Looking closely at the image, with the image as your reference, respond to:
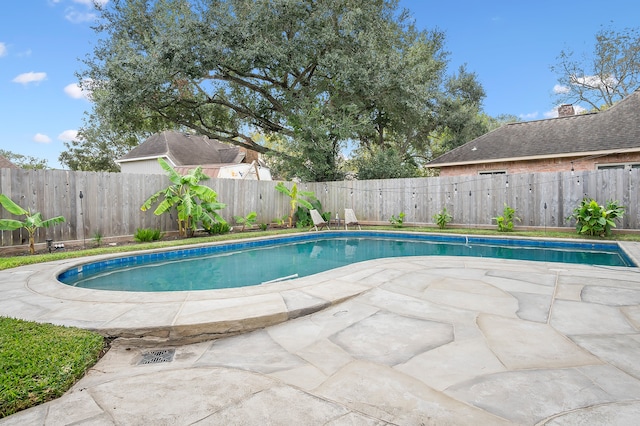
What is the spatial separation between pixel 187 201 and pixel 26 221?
331 cm

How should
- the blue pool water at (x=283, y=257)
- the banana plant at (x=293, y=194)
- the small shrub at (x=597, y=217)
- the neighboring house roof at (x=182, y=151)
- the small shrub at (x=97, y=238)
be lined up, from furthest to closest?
the neighboring house roof at (x=182, y=151)
the banana plant at (x=293, y=194)
the small shrub at (x=97, y=238)
the small shrub at (x=597, y=217)
the blue pool water at (x=283, y=257)

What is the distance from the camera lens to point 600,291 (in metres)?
3.95

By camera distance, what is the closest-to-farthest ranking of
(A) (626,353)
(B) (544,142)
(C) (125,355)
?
(A) (626,353), (C) (125,355), (B) (544,142)

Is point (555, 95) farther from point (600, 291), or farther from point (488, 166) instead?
point (600, 291)

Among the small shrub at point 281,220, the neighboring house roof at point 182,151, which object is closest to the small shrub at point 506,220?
the small shrub at point 281,220

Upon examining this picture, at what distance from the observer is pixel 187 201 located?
9.20 metres

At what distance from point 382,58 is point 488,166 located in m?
6.10

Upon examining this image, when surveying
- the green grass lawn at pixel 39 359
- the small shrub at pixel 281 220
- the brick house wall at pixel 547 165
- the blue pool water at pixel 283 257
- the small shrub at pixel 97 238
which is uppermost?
the brick house wall at pixel 547 165

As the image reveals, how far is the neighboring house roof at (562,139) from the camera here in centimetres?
1184

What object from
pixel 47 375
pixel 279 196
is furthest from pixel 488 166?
pixel 47 375

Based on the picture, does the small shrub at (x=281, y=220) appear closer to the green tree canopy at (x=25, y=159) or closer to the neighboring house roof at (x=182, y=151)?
the neighboring house roof at (x=182, y=151)

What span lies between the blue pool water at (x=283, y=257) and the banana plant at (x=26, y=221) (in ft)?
6.36

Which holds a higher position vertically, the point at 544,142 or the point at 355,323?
the point at 544,142

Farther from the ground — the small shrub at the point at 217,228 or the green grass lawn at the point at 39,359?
the small shrub at the point at 217,228
